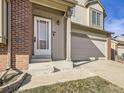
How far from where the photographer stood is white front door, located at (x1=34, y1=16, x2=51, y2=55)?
10.9 meters

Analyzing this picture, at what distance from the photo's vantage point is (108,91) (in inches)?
296

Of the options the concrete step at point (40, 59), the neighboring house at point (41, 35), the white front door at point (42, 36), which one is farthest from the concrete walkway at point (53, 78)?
the white front door at point (42, 36)

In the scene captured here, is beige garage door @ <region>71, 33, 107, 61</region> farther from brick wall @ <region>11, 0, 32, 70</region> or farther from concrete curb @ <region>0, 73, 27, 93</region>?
concrete curb @ <region>0, 73, 27, 93</region>

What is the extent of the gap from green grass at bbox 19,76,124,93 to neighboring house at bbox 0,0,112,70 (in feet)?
7.63

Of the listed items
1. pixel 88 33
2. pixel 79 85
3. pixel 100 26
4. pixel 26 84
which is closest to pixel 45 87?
pixel 26 84

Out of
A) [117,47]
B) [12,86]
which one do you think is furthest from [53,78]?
[117,47]

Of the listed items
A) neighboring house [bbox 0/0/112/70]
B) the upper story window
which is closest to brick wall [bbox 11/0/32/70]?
neighboring house [bbox 0/0/112/70]

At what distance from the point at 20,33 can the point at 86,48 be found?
8766 mm

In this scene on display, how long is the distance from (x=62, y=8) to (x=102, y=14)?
12.3m

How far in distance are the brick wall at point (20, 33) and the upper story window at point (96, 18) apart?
13006 millimetres

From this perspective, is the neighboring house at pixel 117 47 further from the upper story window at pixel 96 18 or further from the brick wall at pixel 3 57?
the brick wall at pixel 3 57

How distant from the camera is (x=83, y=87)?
7.45m

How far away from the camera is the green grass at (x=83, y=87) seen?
22.7 ft

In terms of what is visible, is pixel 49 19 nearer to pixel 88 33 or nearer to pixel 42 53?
pixel 42 53
